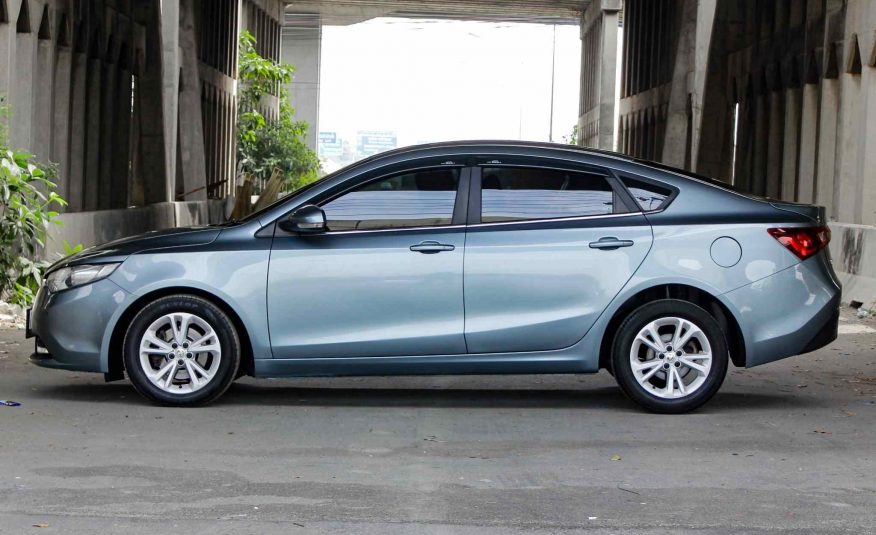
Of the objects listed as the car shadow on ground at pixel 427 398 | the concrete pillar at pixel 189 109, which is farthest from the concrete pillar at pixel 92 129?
the car shadow on ground at pixel 427 398

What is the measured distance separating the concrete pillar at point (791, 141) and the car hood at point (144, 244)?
56.5 ft

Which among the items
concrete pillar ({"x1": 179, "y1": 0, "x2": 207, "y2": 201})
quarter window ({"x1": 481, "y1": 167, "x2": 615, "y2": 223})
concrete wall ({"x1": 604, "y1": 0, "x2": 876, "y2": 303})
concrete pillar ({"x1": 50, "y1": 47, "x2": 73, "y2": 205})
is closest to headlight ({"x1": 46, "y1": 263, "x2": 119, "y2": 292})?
quarter window ({"x1": 481, "y1": 167, "x2": 615, "y2": 223})

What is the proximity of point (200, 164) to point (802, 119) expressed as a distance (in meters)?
16.7

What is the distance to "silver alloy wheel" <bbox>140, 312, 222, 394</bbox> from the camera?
8.79 metres

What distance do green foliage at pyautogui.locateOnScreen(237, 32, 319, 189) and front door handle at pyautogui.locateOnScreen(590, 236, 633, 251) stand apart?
43.4 metres

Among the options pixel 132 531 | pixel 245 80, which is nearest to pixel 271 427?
pixel 132 531

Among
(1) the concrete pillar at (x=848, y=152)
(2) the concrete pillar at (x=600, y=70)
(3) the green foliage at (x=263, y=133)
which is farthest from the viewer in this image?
(2) the concrete pillar at (x=600, y=70)

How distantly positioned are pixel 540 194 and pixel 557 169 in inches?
7.5

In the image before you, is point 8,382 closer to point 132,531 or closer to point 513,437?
point 513,437

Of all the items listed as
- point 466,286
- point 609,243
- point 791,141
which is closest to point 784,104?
point 791,141

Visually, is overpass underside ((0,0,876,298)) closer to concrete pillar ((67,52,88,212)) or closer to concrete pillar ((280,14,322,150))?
concrete pillar ((67,52,88,212))

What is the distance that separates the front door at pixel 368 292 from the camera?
28.7ft

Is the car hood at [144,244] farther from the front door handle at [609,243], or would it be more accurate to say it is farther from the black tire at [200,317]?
the front door handle at [609,243]

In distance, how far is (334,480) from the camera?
22.1ft
